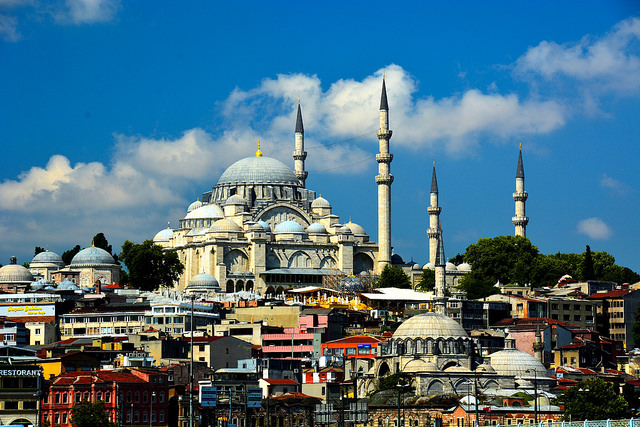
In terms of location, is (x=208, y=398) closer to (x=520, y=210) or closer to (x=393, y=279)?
(x=393, y=279)

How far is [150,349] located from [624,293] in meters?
33.2

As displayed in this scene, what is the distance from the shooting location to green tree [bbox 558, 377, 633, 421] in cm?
5550

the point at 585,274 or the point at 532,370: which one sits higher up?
the point at 585,274

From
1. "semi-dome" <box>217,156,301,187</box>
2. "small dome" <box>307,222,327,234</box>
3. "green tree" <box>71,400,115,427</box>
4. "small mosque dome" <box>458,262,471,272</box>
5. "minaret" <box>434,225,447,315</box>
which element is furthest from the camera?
"semi-dome" <box>217,156,301,187</box>

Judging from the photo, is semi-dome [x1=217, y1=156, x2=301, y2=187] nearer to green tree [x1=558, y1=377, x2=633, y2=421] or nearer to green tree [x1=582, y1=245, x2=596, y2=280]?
green tree [x1=582, y1=245, x2=596, y2=280]

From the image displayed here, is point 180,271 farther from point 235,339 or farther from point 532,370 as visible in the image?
point 532,370

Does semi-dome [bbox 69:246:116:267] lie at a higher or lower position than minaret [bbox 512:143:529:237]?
lower

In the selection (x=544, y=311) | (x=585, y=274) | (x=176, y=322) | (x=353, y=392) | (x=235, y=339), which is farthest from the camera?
(x=585, y=274)

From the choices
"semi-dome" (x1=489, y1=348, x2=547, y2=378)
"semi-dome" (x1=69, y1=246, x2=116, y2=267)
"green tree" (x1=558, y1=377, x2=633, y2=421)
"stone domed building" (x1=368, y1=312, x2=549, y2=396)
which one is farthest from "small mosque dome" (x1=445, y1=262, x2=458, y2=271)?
"green tree" (x1=558, y1=377, x2=633, y2=421)

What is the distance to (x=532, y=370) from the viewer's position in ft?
212

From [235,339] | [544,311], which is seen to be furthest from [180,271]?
[235,339]

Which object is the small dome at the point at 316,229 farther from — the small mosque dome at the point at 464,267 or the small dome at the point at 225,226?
the small mosque dome at the point at 464,267

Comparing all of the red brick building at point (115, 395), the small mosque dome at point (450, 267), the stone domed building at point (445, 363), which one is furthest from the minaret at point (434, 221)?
the red brick building at point (115, 395)

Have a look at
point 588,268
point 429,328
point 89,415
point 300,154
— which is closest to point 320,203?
point 300,154
